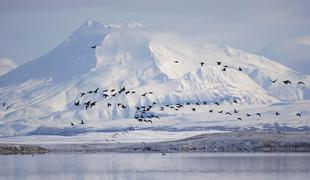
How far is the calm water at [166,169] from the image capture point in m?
83.1

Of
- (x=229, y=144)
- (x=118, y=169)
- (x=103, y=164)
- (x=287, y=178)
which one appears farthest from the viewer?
(x=229, y=144)

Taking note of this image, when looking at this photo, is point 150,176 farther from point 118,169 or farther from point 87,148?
point 87,148

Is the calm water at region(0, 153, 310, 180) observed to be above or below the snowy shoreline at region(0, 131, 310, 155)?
below

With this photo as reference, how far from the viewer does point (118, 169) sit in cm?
9306

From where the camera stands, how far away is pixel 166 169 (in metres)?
91.6

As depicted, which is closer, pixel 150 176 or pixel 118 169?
pixel 150 176

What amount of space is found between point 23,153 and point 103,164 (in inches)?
1606

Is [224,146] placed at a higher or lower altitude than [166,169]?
higher

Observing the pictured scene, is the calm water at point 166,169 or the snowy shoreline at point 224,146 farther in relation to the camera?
the snowy shoreline at point 224,146

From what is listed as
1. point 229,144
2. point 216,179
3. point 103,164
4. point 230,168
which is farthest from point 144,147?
point 216,179

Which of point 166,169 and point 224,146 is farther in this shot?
point 224,146

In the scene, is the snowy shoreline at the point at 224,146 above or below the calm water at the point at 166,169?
above

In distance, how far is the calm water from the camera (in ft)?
273

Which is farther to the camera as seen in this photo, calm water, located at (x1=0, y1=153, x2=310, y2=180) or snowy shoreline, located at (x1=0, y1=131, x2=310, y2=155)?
snowy shoreline, located at (x1=0, y1=131, x2=310, y2=155)
